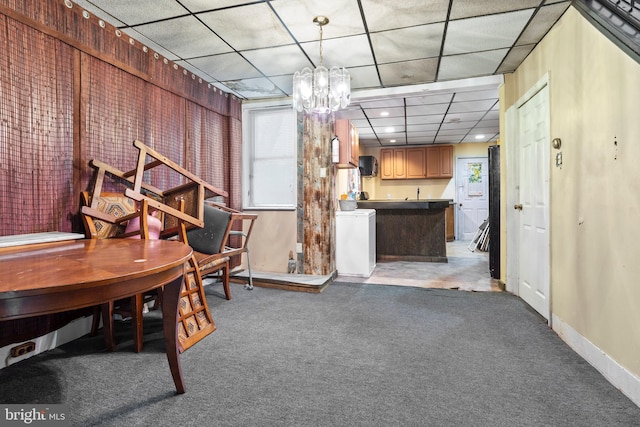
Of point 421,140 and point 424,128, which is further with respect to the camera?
point 421,140

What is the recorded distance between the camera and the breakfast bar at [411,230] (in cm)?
557

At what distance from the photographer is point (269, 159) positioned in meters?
4.63

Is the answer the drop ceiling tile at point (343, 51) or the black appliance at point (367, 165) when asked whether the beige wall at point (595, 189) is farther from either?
the black appliance at point (367, 165)

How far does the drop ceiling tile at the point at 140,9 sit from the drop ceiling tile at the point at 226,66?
724mm

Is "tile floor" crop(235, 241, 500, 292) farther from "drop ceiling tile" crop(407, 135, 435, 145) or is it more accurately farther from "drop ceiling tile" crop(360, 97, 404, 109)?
"drop ceiling tile" crop(407, 135, 435, 145)

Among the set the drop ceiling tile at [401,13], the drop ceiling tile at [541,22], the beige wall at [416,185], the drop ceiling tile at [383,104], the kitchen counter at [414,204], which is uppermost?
the drop ceiling tile at [383,104]

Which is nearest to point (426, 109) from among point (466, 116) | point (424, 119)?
point (424, 119)

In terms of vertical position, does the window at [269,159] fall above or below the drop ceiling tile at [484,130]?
below

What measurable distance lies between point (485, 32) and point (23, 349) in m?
4.01

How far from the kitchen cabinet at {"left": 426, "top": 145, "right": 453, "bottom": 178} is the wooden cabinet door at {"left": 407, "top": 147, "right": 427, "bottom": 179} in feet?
0.39

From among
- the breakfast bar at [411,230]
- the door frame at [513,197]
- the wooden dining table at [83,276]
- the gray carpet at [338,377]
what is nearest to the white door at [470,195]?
the breakfast bar at [411,230]

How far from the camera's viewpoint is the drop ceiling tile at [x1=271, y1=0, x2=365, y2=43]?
240cm

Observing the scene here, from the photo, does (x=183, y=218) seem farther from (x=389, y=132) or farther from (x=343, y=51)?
(x=389, y=132)

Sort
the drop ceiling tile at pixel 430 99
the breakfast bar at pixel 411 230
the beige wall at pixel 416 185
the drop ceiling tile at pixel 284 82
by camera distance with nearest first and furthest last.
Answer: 1. the drop ceiling tile at pixel 284 82
2. the drop ceiling tile at pixel 430 99
3. the breakfast bar at pixel 411 230
4. the beige wall at pixel 416 185
